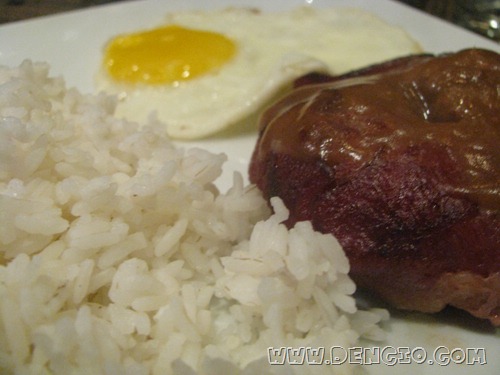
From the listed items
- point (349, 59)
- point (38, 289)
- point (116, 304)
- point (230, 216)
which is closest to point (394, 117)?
point (230, 216)

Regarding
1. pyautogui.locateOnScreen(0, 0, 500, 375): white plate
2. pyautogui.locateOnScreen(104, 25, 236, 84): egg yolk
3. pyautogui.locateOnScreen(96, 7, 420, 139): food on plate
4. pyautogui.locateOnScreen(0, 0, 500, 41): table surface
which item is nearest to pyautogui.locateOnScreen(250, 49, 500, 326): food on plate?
pyautogui.locateOnScreen(0, 0, 500, 375): white plate

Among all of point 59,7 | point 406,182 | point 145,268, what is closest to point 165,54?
point 59,7

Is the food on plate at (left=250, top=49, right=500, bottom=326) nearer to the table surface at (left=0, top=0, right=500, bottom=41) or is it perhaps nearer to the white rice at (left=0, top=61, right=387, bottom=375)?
the white rice at (left=0, top=61, right=387, bottom=375)

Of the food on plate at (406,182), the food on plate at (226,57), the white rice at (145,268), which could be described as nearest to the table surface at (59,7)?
the food on plate at (226,57)

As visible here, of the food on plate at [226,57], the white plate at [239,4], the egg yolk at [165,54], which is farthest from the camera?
the egg yolk at [165,54]

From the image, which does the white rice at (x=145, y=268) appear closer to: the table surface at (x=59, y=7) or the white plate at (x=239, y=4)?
the white plate at (x=239, y=4)

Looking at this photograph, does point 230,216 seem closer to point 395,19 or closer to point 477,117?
point 477,117
